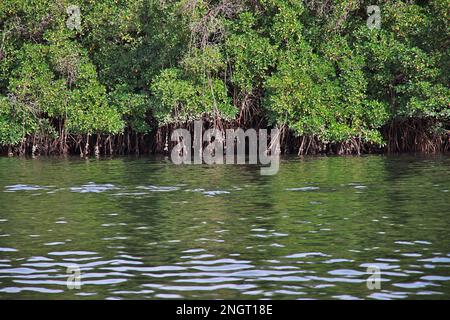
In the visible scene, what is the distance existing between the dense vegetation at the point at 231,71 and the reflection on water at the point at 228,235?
33.3 feet

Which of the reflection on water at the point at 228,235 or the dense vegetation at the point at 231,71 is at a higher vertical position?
the dense vegetation at the point at 231,71

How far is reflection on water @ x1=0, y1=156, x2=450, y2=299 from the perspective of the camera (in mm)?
12375

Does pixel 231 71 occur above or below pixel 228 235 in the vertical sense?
above

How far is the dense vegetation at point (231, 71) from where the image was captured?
38156 millimetres

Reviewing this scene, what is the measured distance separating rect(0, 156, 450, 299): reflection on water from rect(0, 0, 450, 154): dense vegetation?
33.3ft

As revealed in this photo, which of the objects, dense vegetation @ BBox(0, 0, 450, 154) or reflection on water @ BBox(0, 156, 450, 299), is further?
dense vegetation @ BBox(0, 0, 450, 154)

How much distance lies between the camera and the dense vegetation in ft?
125

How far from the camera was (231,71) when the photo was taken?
1534 inches

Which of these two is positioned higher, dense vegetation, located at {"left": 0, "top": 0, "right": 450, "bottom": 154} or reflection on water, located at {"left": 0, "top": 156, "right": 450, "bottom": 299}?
dense vegetation, located at {"left": 0, "top": 0, "right": 450, "bottom": 154}

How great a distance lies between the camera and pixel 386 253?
47.5 feet

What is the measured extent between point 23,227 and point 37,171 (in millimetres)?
13615

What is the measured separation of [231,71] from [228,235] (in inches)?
906

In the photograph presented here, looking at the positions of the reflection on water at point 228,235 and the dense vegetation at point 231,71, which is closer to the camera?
the reflection on water at point 228,235

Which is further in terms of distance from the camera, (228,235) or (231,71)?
(231,71)
